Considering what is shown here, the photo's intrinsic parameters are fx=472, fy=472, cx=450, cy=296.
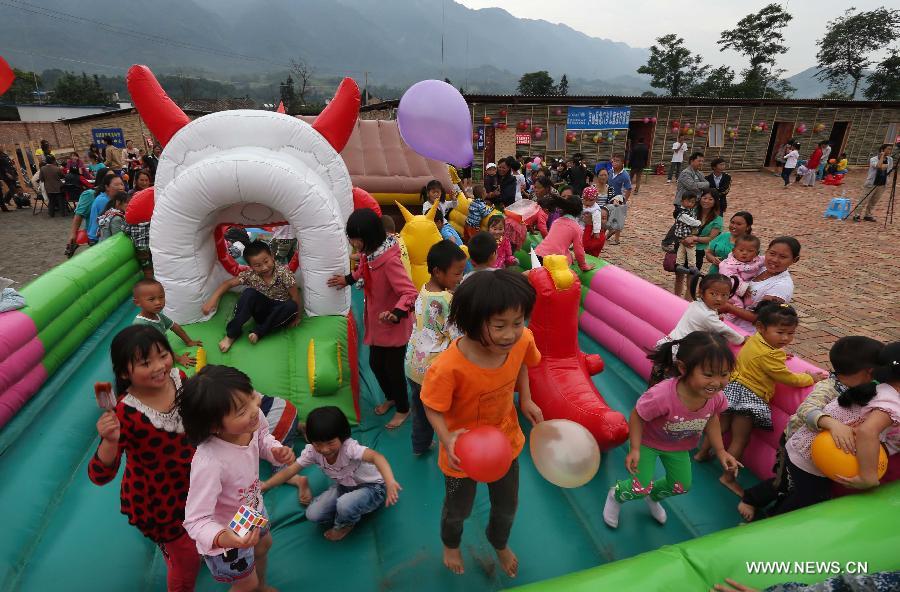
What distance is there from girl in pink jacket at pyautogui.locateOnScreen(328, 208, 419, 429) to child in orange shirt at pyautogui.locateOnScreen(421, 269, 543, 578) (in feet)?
3.71

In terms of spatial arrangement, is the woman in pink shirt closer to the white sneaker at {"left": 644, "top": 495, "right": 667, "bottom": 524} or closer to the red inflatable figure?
the red inflatable figure

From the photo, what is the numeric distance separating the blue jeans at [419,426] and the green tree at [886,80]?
43042 millimetres

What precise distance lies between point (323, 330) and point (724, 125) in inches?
721

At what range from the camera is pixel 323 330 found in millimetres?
3332

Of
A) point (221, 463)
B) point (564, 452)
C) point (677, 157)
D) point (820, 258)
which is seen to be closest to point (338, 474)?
point (221, 463)

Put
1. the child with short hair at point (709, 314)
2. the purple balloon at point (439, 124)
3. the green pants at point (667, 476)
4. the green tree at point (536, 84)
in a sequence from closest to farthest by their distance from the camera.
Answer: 1. the green pants at point (667, 476)
2. the child with short hair at point (709, 314)
3. the purple balloon at point (439, 124)
4. the green tree at point (536, 84)

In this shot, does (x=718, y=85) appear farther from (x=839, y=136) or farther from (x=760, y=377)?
(x=760, y=377)

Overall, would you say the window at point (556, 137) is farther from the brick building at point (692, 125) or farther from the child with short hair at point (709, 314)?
the child with short hair at point (709, 314)

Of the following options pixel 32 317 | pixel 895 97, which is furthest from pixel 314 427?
pixel 895 97

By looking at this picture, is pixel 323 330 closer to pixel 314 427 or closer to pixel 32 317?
pixel 314 427

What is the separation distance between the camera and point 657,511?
236 cm

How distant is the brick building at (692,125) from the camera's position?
14.6m

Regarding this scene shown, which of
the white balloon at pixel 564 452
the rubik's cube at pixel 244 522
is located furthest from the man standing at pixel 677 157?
the rubik's cube at pixel 244 522

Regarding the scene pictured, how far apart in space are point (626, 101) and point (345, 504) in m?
16.6
